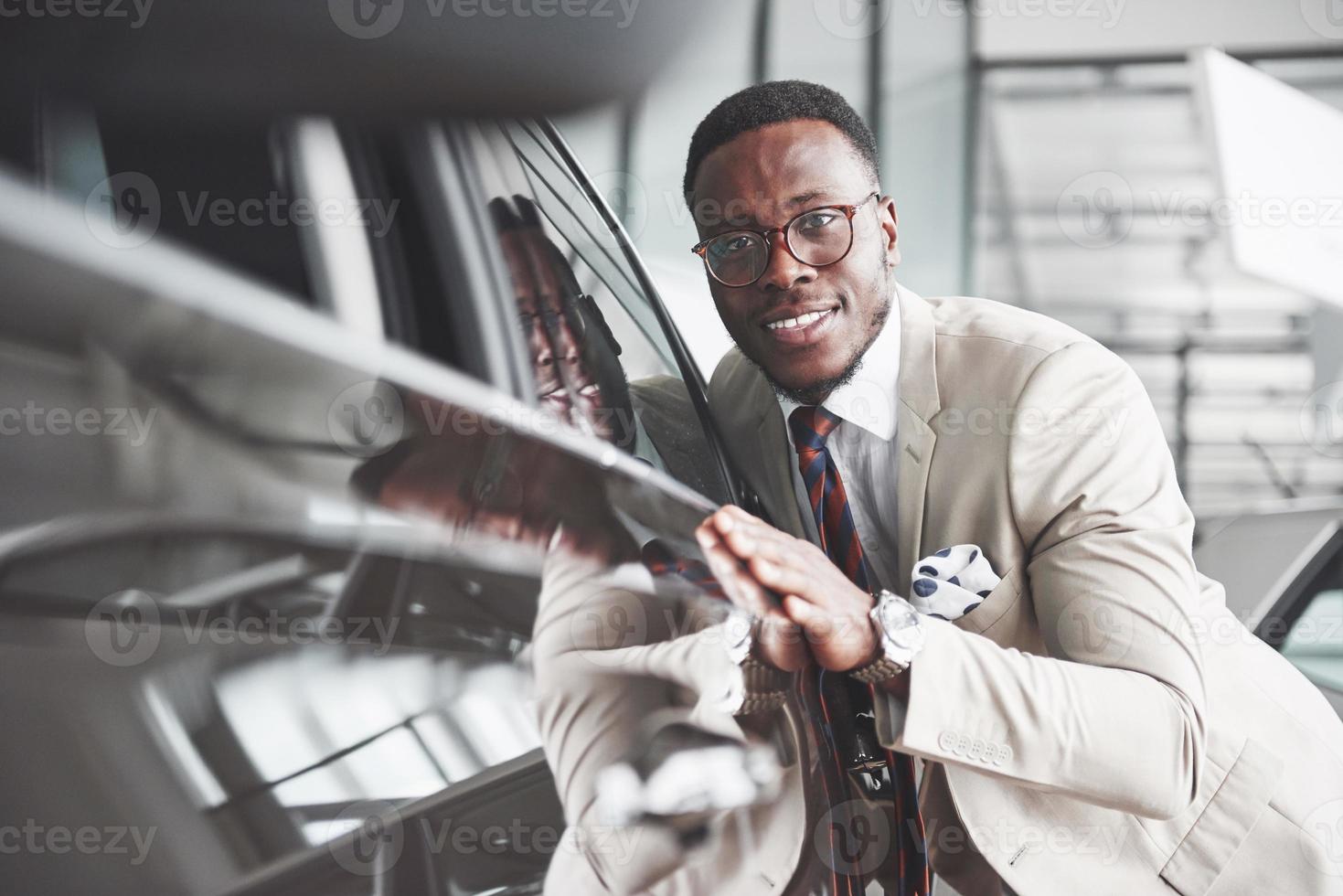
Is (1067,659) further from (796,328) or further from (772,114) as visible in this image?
(772,114)

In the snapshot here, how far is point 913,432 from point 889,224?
0.20m

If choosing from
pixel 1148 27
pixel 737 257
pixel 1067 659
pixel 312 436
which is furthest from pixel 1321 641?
pixel 1148 27

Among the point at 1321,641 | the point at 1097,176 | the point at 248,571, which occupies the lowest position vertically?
the point at 1321,641

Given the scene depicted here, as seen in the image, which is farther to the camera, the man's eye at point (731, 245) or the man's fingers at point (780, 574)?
the man's eye at point (731, 245)

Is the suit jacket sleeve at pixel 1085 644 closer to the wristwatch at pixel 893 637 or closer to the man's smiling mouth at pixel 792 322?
the wristwatch at pixel 893 637

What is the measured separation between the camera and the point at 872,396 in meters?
0.83

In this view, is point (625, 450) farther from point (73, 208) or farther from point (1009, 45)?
point (1009, 45)

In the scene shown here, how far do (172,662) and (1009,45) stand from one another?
4237 mm

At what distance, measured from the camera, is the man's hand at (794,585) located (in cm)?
58

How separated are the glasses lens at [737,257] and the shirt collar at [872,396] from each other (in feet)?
0.41

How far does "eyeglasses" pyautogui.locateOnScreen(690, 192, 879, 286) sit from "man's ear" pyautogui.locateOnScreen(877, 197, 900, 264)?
0.11m

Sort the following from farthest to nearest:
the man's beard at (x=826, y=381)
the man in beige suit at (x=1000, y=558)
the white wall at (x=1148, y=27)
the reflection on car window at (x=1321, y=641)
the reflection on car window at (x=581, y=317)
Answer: the white wall at (x=1148, y=27) < the reflection on car window at (x=1321, y=641) < the man's beard at (x=826, y=381) < the man in beige suit at (x=1000, y=558) < the reflection on car window at (x=581, y=317)

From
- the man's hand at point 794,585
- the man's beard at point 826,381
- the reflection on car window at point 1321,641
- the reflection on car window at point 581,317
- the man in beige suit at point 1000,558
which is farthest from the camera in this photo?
the reflection on car window at point 1321,641

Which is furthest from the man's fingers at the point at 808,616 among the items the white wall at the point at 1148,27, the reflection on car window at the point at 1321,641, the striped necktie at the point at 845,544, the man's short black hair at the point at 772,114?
the white wall at the point at 1148,27
